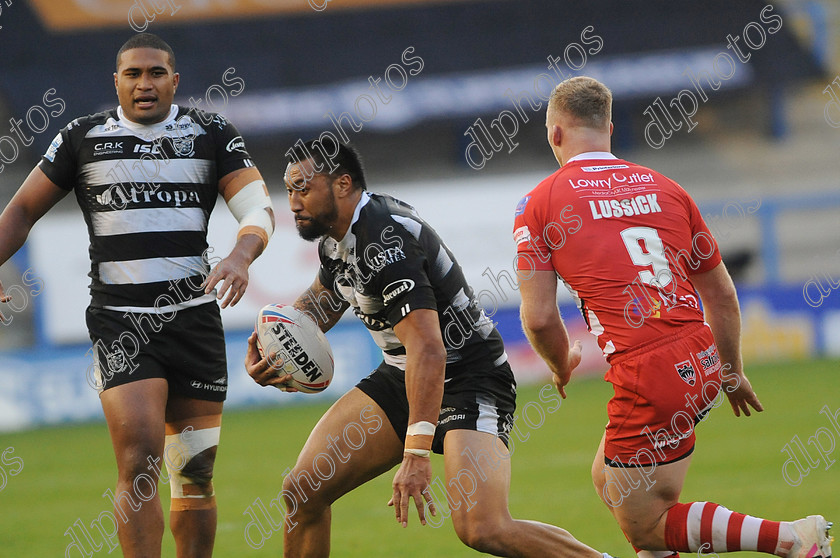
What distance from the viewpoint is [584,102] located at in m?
4.64

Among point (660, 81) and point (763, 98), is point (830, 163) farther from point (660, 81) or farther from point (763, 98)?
point (660, 81)

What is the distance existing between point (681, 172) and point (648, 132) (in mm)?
1424

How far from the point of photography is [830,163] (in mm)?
23984

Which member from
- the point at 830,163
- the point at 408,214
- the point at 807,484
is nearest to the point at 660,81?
the point at 830,163

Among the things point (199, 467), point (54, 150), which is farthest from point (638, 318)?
point (54, 150)

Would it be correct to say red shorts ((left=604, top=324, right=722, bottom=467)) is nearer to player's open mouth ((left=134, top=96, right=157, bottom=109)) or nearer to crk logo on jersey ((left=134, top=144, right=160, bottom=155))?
crk logo on jersey ((left=134, top=144, right=160, bottom=155))

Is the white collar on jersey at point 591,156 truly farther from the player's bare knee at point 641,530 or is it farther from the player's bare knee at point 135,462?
the player's bare knee at point 135,462

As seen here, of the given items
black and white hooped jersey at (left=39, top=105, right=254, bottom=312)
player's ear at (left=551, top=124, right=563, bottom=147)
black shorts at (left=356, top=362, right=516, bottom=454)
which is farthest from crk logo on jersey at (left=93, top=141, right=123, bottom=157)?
player's ear at (left=551, top=124, right=563, bottom=147)

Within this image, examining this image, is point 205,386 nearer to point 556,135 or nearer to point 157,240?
point 157,240

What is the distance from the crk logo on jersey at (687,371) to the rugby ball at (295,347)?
1787 millimetres

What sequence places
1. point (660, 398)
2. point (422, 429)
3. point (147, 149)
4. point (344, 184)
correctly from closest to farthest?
point (660, 398)
point (422, 429)
point (344, 184)
point (147, 149)

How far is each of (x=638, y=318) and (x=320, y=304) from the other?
5.95ft

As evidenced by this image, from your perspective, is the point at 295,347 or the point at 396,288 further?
the point at 295,347

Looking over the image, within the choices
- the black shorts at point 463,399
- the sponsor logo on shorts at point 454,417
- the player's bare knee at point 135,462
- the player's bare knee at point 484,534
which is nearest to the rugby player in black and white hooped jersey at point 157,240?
the player's bare knee at point 135,462
